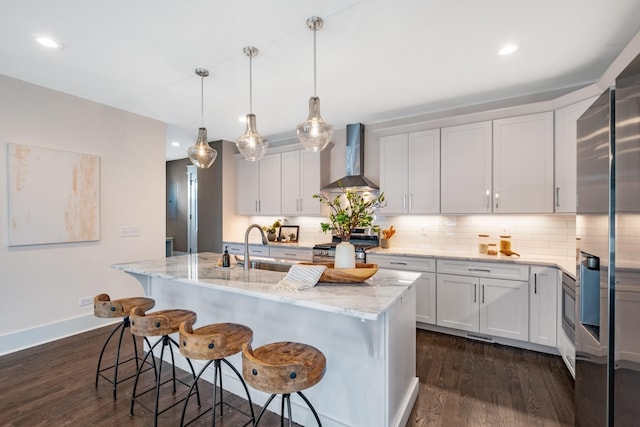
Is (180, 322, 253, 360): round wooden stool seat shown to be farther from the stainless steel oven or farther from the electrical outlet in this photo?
the electrical outlet

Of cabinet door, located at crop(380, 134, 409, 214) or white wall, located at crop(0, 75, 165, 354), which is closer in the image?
white wall, located at crop(0, 75, 165, 354)

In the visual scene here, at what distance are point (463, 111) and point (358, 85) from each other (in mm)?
1492

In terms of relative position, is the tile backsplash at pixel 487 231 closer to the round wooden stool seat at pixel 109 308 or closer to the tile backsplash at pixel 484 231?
the tile backsplash at pixel 484 231

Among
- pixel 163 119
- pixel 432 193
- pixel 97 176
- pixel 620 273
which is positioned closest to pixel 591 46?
pixel 432 193

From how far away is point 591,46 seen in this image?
7.73ft

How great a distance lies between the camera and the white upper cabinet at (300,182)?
4.59m

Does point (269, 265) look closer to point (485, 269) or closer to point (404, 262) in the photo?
point (404, 262)

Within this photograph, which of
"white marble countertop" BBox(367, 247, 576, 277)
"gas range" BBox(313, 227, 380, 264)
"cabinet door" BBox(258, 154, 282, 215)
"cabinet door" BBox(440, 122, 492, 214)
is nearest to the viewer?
"white marble countertop" BBox(367, 247, 576, 277)

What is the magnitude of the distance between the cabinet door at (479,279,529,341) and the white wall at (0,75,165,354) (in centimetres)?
423

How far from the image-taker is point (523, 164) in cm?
315

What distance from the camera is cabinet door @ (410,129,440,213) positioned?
12.0ft

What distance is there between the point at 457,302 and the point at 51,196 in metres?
4.59

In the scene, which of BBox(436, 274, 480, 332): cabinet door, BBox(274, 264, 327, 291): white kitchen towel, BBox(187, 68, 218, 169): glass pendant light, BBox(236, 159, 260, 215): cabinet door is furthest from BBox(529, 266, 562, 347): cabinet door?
BBox(236, 159, 260, 215): cabinet door

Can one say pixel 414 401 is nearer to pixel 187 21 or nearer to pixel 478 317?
pixel 478 317
